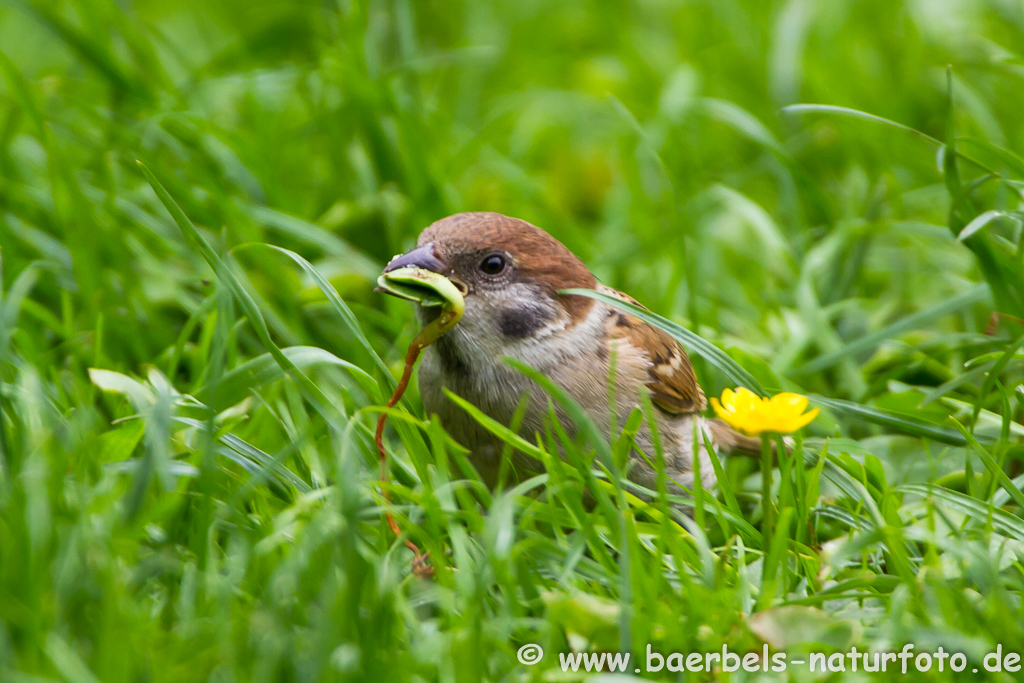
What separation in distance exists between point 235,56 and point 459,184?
1.33 metres

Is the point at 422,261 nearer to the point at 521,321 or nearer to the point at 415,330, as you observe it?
the point at 521,321

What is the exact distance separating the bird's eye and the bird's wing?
352 millimetres

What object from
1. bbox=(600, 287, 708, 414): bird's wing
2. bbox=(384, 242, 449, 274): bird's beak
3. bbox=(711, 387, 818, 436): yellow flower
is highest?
bbox=(384, 242, 449, 274): bird's beak

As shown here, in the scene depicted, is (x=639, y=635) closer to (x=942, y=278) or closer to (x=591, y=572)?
(x=591, y=572)

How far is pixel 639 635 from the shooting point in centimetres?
191

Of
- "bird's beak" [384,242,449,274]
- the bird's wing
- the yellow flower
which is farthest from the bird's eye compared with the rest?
the yellow flower

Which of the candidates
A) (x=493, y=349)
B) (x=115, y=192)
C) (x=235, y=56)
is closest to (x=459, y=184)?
(x=235, y=56)

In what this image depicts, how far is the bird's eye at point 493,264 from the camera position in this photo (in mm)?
2715

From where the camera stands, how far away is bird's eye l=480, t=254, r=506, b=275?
2.71m

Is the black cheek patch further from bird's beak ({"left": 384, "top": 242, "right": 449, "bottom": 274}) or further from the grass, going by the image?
the grass

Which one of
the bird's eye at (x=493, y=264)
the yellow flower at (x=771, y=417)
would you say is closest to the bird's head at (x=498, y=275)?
the bird's eye at (x=493, y=264)

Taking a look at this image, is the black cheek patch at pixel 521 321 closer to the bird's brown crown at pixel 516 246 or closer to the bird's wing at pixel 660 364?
the bird's brown crown at pixel 516 246

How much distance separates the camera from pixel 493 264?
2721 millimetres

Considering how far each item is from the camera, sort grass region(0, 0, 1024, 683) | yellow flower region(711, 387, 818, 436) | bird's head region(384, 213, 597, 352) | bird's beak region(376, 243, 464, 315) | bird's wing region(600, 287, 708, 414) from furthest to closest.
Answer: bird's wing region(600, 287, 708, 414)
bird's head region(384, 213, 597, 352)
bird's beak region(376, 243, 464, 315)
yellow flower region(711, 387, 818, 436)
grass region(0, 0, 1024, 683)
